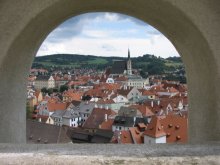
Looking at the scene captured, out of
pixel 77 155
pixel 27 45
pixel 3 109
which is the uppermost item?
pixel 27 45

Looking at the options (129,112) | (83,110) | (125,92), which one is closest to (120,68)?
(125,92)

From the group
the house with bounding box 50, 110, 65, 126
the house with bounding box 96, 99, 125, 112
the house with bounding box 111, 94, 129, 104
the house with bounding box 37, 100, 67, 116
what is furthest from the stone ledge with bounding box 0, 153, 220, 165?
the house with bounding box 111, 94, 129, 104

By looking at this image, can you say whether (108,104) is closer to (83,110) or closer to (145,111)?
(83,110)

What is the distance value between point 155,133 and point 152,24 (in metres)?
32.8

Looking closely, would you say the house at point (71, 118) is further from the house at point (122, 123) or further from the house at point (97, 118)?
the house at point (122, 123)

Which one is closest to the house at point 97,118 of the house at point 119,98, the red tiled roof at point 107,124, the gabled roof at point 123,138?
the red tiled roof at point 107,124

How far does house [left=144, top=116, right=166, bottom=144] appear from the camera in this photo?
36159 mm

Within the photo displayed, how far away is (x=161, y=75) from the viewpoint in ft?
436

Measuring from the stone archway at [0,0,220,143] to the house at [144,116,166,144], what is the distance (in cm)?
3224

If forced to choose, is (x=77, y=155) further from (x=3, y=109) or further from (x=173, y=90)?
(x=173, y=90)

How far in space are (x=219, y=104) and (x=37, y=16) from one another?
74.1 inches

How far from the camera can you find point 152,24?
13.9 feet

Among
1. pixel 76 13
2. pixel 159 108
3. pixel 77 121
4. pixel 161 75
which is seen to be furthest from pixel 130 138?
pixel 161 75

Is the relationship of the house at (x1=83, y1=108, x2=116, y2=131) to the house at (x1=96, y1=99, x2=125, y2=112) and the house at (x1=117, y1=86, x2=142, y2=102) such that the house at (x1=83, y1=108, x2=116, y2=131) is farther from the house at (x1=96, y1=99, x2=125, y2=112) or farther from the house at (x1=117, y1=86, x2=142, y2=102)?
the house at (x1=117, y1=86, x2=142, y2=102)
